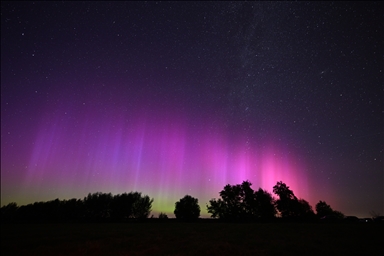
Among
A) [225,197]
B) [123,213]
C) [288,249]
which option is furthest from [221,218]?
[288,249]

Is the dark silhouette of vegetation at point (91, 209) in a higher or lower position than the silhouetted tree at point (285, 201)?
lower

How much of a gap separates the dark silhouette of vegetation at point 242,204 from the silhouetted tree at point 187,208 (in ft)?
76.3

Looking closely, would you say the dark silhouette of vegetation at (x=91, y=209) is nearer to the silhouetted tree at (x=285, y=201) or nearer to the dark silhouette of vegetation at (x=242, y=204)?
the dark silhouette of vegetation at (x=242, y=204)

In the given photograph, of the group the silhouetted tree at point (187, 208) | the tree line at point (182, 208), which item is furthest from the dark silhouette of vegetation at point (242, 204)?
the silhouetted tree at point (187, 208)

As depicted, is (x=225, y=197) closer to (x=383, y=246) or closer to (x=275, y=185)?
(x=275, y=185)

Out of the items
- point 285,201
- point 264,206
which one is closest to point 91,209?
point 264,206

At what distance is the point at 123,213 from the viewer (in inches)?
4090

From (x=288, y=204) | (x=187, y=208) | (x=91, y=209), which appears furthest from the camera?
(x=91, y=209)

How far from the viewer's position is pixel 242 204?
8019cm

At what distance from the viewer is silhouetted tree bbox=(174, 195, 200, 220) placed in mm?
102875

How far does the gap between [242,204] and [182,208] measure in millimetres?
38585

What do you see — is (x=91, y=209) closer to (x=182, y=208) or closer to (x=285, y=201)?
(x=182, y=208)

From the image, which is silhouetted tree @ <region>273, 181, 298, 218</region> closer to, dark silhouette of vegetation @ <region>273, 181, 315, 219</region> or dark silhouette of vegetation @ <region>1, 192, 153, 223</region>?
dark silhouette of vegetation @ <region>273, 181, 315, 219</region>

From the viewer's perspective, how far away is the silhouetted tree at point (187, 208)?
338 ft
